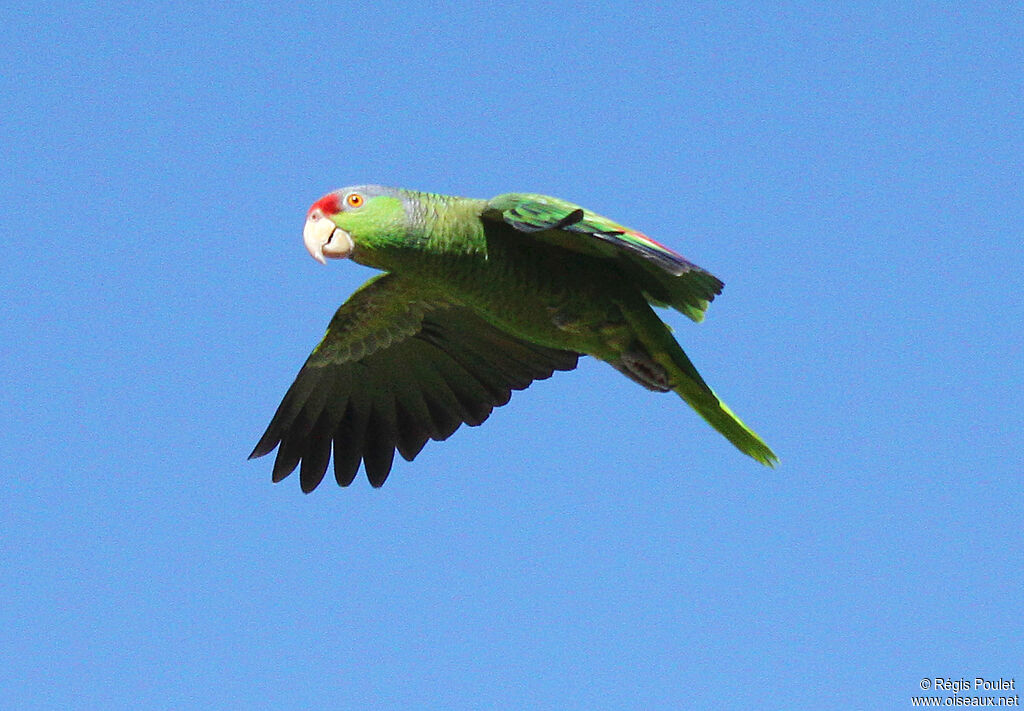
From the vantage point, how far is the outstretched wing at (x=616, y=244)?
307 inches

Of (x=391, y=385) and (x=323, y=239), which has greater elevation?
(x=391, y=385)

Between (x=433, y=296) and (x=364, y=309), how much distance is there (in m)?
0.55

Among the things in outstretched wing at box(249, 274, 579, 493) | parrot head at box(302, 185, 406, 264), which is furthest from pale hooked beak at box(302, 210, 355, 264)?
outstretched wing at box(249, 274, 579, 493)

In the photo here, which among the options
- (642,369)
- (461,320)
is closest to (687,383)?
(642,369)

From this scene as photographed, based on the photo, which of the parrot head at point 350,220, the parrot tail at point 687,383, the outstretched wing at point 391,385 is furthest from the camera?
the outstretched wing at point 391,385

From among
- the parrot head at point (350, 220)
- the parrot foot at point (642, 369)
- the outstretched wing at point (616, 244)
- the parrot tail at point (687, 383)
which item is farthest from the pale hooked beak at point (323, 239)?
the parrot foot at point (642, 369)

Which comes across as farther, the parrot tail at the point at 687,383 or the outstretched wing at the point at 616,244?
the parrot tail at the point at 687,383

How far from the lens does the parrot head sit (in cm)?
830

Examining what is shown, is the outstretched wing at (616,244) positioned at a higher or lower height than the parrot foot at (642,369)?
higher

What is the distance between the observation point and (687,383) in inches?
359

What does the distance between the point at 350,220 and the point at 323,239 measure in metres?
0.23

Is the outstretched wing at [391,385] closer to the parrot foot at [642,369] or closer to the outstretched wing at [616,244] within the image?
the parrot foot at [642,369]

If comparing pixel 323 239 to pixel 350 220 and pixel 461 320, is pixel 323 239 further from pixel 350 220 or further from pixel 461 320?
pixel 461 320

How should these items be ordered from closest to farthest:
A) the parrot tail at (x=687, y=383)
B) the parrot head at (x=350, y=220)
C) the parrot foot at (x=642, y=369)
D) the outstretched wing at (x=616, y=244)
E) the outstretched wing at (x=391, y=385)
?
the outstretched wing at (x=616, y=244), the parrot head at (x=350, y=220), the parrot tail at (x=687, y=383), the parrot foot at (x=642, y=369), the outstretched wing at (x=391, y=385)
